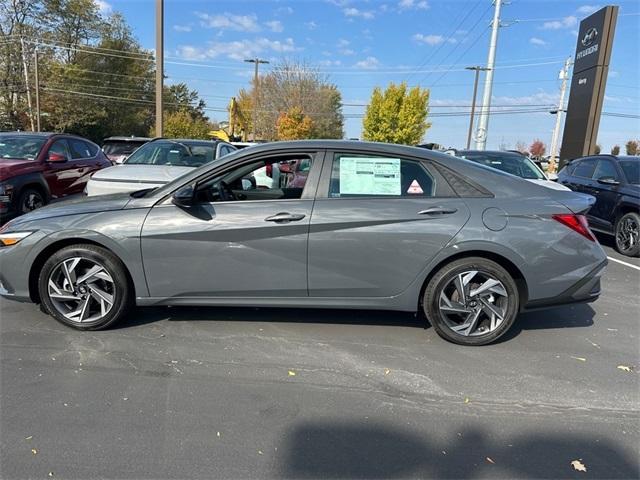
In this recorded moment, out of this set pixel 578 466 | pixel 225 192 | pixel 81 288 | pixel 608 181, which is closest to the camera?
pixel 578 466

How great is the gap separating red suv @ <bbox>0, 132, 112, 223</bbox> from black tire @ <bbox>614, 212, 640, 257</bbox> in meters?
9.77

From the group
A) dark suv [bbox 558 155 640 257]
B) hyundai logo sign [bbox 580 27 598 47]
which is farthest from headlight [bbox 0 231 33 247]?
hyundai logo sign [bbox 580 27 598 47]

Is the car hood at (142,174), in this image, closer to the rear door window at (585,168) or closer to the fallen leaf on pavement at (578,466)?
the fallen leaf on pavement at (578,466)

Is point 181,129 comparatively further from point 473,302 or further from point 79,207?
point 473,302

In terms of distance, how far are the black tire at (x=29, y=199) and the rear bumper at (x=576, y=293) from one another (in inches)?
294

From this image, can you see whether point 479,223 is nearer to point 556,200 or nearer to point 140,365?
point 556,200

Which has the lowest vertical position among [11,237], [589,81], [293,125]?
[11,237]

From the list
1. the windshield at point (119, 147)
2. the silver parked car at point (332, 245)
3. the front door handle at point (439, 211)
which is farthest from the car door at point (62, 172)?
the front door handle at point (439, 211)

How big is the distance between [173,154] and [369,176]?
5.33m

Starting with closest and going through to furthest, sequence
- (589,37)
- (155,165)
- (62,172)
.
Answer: (155,165), (62,172), (589,37)

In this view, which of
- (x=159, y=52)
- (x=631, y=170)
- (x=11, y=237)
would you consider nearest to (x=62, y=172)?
(x=11, y=237)

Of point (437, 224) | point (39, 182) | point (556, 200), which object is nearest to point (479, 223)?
point (437, 224)

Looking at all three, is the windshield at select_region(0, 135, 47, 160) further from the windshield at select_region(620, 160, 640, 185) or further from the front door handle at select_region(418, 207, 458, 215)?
the windshield at select_region(620, 160, 640, 185)

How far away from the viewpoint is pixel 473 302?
3656 mm
